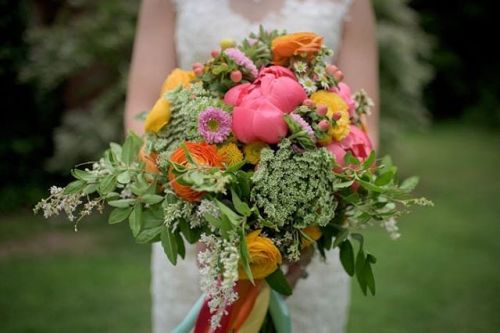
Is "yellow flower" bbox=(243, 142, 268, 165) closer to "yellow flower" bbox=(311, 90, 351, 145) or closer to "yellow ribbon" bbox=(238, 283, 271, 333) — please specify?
"yellow flower" bbox=(311, 90, 351, 145)

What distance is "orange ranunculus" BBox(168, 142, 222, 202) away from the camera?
1.66 metres

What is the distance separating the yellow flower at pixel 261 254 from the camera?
5.43ft

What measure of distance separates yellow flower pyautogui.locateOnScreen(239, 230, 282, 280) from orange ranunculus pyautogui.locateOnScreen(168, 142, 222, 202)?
18 centimetres

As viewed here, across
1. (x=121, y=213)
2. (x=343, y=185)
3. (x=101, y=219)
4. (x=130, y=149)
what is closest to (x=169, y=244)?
(x=121, y=213)

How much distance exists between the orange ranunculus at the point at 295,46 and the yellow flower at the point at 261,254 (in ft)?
1.76

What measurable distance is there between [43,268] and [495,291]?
4.16 m

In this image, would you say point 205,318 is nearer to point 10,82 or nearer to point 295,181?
point 295,181

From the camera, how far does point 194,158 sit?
5.46ft

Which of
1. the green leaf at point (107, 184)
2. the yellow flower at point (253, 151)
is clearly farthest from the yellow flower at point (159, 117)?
the yellow flower at point (253, 151)

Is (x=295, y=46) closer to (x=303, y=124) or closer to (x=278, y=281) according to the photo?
(x=303, y=124)

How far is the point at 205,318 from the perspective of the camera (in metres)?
2.01

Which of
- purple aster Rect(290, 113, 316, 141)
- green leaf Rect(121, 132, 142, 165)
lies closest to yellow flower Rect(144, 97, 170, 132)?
green leaf Rect(121, 132, 142, 165)

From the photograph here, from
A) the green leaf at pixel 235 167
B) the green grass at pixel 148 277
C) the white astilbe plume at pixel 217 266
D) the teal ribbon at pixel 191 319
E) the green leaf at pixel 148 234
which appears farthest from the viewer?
the green grass at pixel 148 277

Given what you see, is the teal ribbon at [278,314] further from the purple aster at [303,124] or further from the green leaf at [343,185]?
the purple aster at [303,124]
